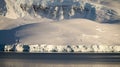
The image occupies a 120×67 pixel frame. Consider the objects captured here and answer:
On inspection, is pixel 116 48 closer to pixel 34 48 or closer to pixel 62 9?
pixel 34 48

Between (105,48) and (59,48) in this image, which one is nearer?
(59,48)

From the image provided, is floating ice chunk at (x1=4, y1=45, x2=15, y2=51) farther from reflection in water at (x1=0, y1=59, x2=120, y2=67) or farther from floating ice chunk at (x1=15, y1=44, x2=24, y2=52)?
reflection in water at (x1=0, y1=59, x2=120, y2=67)

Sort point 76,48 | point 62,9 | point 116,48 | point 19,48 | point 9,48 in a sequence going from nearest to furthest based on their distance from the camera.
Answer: point 19,48, point 9,48, point 76,48, point 116,48, point 62,9

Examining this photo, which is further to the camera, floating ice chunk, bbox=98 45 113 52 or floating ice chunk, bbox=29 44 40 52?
floating ice chunk, bbox=98 45 113 52

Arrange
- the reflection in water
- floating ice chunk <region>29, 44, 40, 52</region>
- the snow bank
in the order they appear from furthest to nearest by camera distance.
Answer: the snow bank < floating ice chunk <region>29, 44, 40, 52</region> < the reflection in water

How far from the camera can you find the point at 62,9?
19188cm

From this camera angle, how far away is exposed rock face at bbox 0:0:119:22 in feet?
609

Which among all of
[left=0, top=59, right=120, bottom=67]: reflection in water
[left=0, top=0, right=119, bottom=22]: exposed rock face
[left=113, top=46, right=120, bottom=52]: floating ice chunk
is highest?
[left=0, top=0, right=119, bottom=22]: exposed rock face

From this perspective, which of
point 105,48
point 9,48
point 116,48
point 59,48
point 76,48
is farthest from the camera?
point 105,48

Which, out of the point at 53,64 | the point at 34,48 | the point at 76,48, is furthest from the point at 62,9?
the point at 53,64

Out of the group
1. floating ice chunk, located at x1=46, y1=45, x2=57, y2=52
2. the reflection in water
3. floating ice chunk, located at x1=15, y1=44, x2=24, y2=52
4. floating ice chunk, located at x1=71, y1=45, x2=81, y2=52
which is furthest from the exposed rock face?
the reflection in water

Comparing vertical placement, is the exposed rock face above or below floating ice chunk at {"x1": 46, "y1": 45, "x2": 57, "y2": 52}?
above

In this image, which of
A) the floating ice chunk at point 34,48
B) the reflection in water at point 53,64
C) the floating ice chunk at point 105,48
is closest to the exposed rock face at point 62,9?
the floating ice chunk at point 105,48

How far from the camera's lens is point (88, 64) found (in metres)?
102
